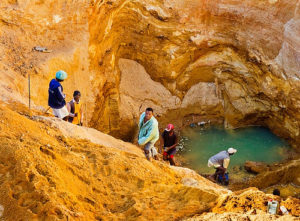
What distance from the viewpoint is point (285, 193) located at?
844cm

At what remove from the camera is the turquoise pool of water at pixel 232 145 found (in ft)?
32.0

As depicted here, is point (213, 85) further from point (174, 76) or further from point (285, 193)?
point (285, 193)

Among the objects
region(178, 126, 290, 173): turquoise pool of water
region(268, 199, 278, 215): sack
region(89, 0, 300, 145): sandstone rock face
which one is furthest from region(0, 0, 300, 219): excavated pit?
region(268, 199, 278, 215): sack

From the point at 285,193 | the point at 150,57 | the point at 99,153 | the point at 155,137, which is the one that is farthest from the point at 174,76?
the point at 99,153

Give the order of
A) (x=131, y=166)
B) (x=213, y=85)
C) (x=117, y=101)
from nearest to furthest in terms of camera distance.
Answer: (x=131, y=166), (x=117, y=101), (x=213, y=85)

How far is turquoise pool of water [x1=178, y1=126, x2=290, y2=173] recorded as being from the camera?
9.75 metres

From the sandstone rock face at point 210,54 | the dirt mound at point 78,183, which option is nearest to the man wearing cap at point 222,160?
the dirt mound at point 78,183

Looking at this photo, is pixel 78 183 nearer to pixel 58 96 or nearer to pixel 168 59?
pixel 58 96

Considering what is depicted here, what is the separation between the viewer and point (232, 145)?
1037cm

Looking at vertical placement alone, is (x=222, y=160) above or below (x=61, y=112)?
below

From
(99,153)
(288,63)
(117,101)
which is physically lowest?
(117,101)

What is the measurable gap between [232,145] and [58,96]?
20.1ft

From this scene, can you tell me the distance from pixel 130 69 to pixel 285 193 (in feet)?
18.6

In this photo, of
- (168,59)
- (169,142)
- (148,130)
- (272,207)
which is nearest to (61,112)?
(148,130)
